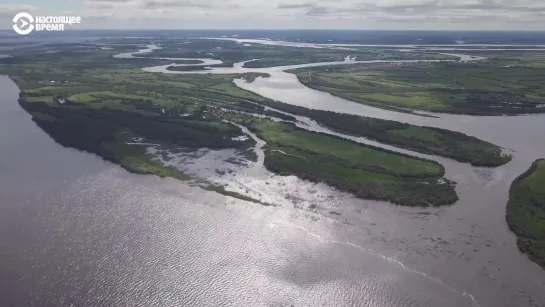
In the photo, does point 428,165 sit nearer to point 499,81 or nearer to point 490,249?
point 490,249

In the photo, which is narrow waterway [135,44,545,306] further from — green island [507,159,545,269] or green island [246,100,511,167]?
green island [246,100,511,167]

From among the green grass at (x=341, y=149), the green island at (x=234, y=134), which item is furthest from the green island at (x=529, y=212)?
the green grass at (x=341, y=149)

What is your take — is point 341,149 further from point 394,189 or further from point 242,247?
point 242,247

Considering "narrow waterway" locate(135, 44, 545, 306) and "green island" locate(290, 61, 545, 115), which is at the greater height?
"green island" locate(290, 61, 545, 115)

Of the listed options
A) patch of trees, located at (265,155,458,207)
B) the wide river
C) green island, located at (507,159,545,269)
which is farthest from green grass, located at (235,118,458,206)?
green island, located at (507,159,545,269)

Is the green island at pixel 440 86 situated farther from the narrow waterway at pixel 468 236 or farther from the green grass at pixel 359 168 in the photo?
the green grass at pixel 359 168

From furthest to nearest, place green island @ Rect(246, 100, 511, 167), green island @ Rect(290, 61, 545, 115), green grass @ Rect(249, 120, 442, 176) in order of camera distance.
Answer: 1. green island @ Rect(290, 61, 545, 115)
2. green island @ Rect(246, 100, 511, 167)
3. green grass @ Rect(249, 120, 442, 176)

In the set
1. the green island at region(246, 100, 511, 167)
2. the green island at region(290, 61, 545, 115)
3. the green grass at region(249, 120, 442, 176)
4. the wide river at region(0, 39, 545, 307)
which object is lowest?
the wide river at region(0, 39, 545, 307)
